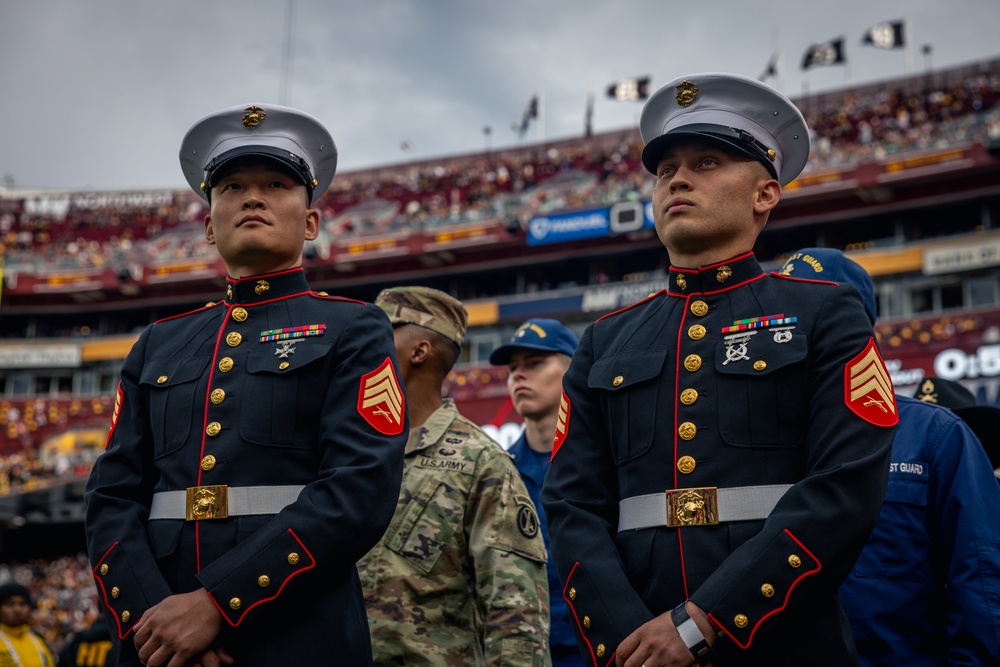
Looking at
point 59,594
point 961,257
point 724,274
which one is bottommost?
point 59,594

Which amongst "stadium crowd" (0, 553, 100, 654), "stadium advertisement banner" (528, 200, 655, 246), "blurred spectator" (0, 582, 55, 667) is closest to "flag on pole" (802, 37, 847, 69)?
"stadium advertisement banner" (528, 200, 655, 246)

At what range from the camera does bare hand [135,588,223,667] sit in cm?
228

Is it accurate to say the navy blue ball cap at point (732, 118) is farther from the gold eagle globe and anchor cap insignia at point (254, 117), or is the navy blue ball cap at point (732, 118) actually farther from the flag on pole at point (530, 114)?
the flag on pole at point (530, 114)

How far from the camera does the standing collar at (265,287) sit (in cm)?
290

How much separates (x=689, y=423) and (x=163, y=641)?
126cm

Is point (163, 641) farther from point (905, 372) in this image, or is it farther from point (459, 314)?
point (905, 372)

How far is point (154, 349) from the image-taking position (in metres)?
2.97

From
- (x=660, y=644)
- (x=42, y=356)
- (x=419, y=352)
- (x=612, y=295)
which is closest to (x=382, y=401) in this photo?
(x=660, y=644)

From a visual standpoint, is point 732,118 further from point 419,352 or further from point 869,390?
point 419,352

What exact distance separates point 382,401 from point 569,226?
24.4m

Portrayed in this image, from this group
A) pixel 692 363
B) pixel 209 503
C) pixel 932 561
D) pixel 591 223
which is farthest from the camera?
pixel 591 223

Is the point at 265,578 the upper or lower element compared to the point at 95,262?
lower

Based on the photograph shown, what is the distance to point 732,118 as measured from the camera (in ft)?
8.73

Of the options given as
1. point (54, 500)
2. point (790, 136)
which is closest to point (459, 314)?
point (790, 136)
